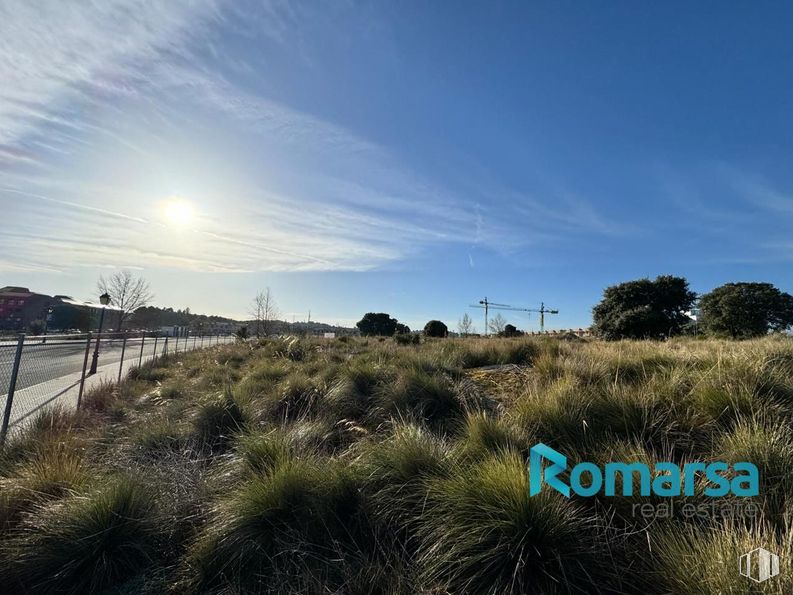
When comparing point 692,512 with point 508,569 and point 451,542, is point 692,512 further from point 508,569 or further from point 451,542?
point 451,542

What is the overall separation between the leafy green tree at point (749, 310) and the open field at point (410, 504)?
29065 millimetres

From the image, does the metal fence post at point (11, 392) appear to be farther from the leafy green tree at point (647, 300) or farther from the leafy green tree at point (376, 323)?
the leafy green tree at point (376, 323)

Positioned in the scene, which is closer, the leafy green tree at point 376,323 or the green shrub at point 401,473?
the green shrub at point 401,473

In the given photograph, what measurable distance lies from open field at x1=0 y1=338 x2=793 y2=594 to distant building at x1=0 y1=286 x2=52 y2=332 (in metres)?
65.0

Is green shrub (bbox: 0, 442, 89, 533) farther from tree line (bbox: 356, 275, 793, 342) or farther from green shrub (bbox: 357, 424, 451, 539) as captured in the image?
tree line (bbox: 356, 275, 793, 342)

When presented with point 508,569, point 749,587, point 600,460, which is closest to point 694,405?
point 600,460

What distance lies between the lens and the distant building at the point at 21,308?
53375mm

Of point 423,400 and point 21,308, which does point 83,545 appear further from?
point 21,308

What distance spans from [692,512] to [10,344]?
319 inches

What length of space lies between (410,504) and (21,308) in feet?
246

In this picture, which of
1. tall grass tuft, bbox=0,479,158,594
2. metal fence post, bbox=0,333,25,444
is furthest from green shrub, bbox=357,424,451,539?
metal fence post, bbox=0,333,25,444

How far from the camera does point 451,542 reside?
261 cm

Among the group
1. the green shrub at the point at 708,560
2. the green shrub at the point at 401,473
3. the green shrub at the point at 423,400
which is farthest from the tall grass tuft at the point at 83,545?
the green shrub at the point at 708,560

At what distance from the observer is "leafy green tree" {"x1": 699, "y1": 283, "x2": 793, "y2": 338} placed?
28.1 meters
